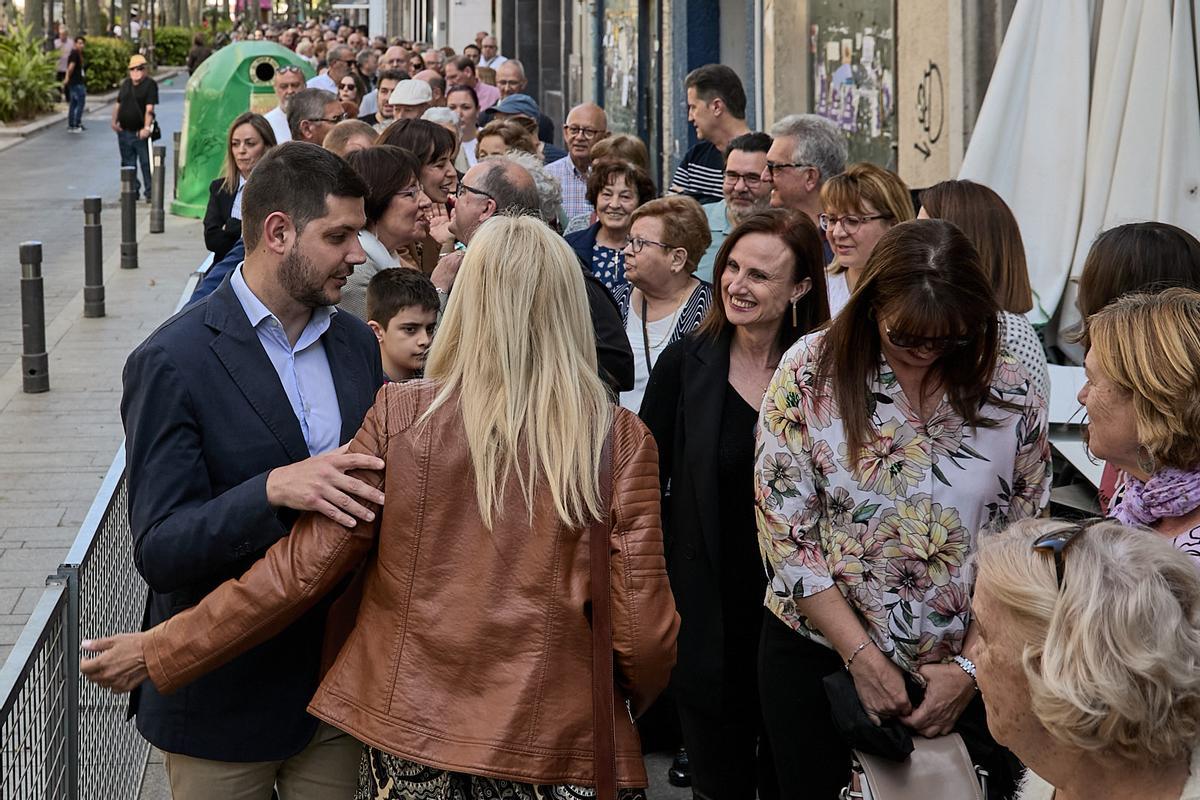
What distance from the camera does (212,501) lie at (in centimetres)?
321

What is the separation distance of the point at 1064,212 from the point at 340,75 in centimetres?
1386

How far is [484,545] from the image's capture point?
3020mm

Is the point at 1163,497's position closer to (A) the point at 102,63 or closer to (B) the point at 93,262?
(B) the point at 93,262

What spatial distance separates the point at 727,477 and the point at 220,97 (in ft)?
53.3

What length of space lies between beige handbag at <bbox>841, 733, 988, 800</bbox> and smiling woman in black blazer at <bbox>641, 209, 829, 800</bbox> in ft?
2.73

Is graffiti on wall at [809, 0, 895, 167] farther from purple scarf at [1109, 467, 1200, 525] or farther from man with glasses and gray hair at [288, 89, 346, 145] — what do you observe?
purple scarf at [1109, 467, 1200, 525]

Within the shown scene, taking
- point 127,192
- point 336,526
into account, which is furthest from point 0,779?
point 127,192

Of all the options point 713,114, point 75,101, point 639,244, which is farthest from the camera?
point 75,101

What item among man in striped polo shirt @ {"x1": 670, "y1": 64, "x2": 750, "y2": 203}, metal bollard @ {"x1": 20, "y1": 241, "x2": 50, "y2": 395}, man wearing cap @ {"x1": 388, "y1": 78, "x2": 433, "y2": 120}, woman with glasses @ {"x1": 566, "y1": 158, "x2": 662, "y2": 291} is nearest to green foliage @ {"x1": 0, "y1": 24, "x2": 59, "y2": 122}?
metal bollard @ {"x1": 20, "y1": 241, "x2": 50, "y2": 395}

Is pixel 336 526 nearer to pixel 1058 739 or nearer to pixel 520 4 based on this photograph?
pixel 1058 739

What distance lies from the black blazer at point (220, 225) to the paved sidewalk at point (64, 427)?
1.59 metres

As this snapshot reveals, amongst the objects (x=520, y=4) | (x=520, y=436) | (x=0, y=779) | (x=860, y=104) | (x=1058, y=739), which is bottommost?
(x=0, y=779)

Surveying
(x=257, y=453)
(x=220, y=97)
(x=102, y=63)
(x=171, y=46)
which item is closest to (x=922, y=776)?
(x=257, y=453)

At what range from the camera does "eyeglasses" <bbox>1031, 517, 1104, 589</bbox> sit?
7.52 ft
